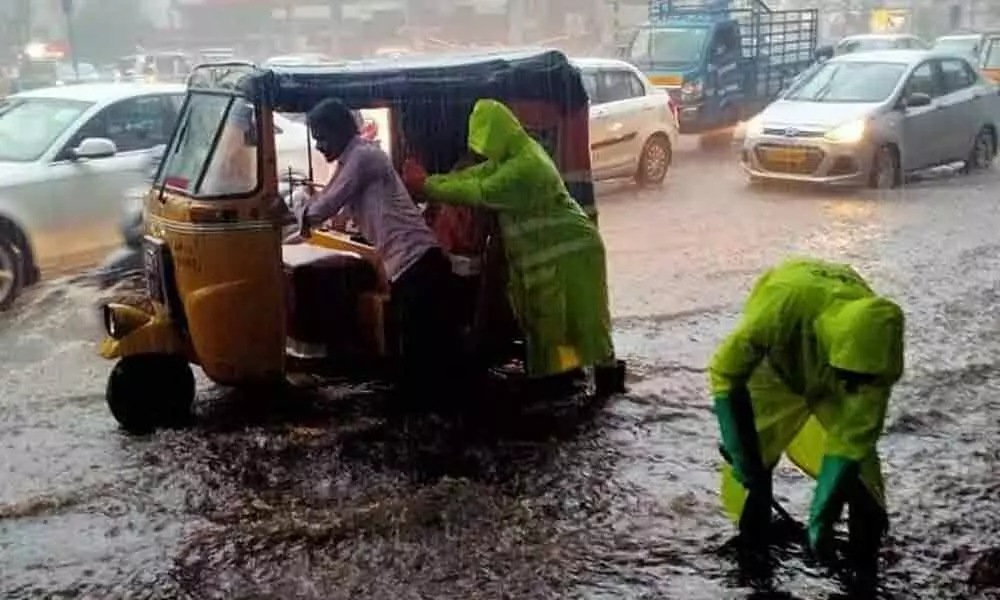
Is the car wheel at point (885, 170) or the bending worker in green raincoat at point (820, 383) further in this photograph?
the car wheel at point (885, 170)

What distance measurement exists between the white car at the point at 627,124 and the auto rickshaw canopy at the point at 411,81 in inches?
294

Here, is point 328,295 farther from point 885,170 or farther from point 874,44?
point 874,44

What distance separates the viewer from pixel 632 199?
15.2 m

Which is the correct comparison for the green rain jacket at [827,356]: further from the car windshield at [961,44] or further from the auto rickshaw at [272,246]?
the car windshield at [961,44]

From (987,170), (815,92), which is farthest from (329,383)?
(987,170)

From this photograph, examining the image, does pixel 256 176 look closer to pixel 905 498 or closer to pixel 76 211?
pixel 905 498

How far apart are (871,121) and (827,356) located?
1121cm

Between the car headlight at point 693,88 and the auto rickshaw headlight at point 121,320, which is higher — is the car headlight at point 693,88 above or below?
below

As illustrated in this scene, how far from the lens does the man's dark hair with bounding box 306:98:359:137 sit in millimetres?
6738

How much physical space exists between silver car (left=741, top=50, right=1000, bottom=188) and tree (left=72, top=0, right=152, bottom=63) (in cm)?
3242

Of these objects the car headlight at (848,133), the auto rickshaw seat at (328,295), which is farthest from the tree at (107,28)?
the auto rickshaw seat at (328,295)

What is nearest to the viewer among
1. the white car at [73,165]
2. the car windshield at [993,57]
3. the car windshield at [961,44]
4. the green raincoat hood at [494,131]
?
the green raincoat hood at [494,131]

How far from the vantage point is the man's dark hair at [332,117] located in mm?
6738

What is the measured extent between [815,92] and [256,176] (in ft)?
35.1
